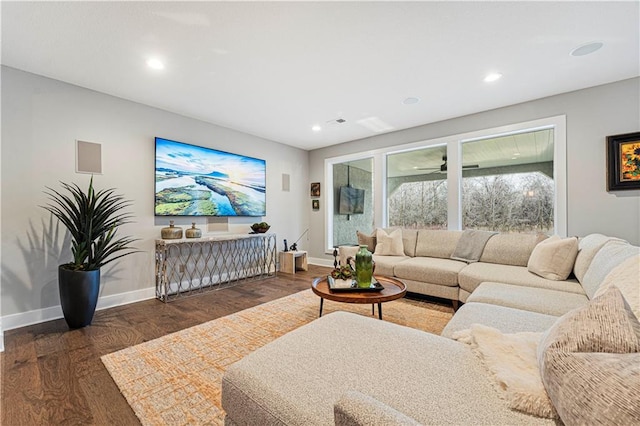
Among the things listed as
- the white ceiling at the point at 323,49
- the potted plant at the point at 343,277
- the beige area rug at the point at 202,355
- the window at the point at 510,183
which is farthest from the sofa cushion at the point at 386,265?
the white ceiling at the point at 323,49

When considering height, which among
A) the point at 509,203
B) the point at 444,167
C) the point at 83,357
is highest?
the point at 444,167

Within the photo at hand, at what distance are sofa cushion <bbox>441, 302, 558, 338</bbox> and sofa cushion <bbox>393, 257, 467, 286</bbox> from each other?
3.86 feet

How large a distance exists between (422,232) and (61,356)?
4.03m

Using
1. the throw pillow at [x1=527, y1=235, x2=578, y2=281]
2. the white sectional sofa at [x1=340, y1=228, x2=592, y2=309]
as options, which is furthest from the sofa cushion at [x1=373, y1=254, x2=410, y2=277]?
the throw pillow at [x1=527, y1=235, x2=578, y2=281]

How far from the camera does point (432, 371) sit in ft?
3.22

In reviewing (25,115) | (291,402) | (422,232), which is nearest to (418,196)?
(422,232)

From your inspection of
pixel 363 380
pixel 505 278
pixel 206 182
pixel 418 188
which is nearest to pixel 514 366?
pixel 363 380

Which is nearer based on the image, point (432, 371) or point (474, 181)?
point (432, 371)

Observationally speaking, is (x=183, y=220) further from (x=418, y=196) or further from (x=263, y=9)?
(x=418, y=196)

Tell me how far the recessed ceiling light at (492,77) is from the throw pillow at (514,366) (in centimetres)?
268

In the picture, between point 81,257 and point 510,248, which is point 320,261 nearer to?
point 510,248

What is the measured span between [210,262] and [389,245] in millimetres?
2695

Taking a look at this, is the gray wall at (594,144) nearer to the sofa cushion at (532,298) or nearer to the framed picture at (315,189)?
the sofa cushion at (532,298)

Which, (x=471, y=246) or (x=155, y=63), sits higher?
(x=155, y=63)
